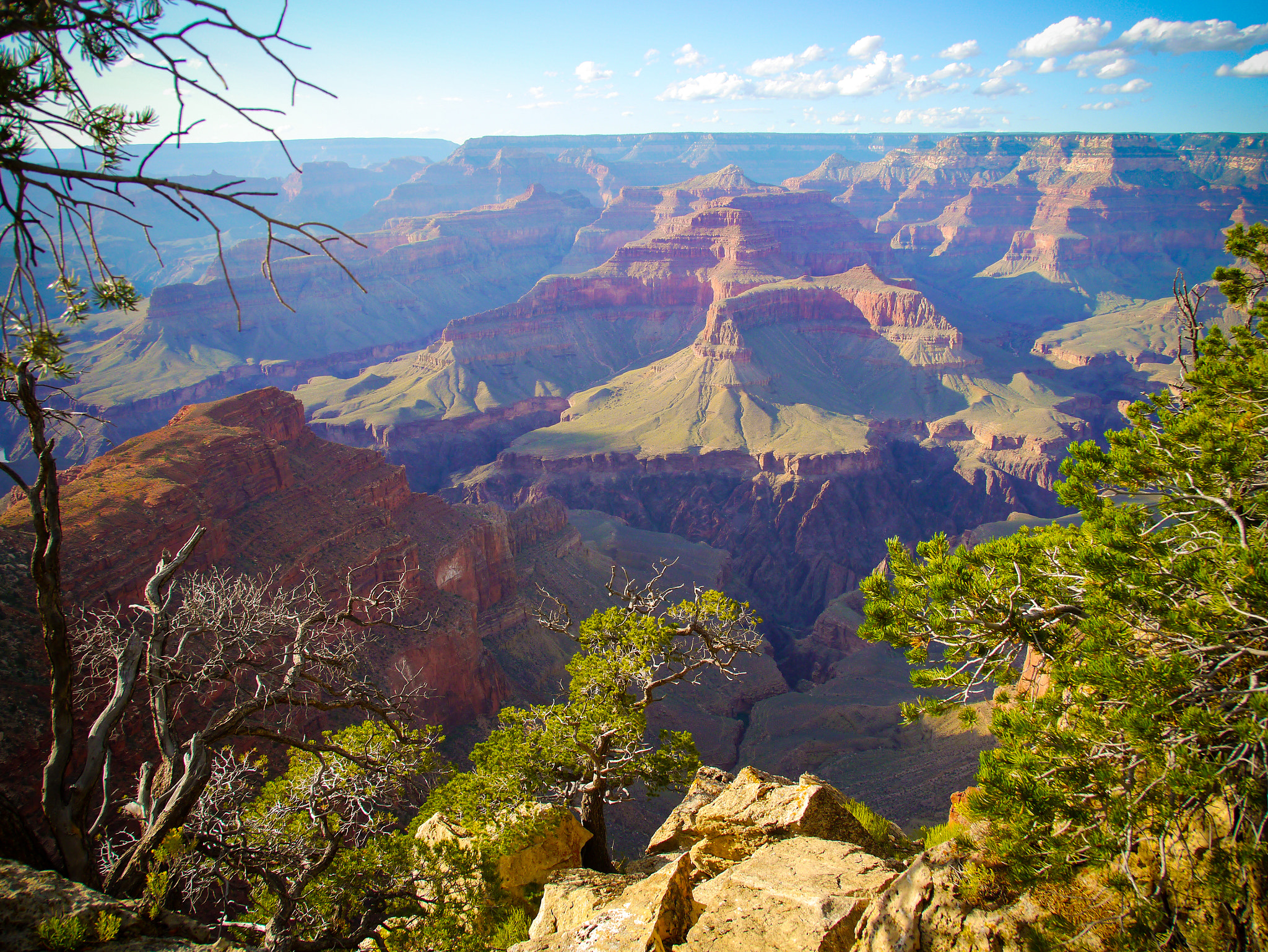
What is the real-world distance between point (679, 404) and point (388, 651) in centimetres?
8120

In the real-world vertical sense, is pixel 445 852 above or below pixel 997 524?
above

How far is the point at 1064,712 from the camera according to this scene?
10141 millimetres

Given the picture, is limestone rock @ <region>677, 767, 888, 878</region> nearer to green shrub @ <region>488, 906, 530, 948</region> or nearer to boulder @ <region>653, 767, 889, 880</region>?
boulder @ <region>653, 767, 889, 880</region>

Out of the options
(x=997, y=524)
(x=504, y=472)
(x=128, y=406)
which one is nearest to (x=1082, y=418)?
(x=997, y=524)

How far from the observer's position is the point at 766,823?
15.0m

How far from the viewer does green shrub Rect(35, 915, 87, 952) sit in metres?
8.16

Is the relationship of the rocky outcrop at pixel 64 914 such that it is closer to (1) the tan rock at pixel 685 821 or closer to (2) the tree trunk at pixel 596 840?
(2) the tree trunk at pixel 596 840

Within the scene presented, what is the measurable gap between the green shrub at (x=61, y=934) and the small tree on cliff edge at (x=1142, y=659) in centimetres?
1060

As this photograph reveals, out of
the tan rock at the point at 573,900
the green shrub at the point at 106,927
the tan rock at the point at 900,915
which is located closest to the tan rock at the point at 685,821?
the tan rock at the point at 573,900

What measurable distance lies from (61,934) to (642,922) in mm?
7559

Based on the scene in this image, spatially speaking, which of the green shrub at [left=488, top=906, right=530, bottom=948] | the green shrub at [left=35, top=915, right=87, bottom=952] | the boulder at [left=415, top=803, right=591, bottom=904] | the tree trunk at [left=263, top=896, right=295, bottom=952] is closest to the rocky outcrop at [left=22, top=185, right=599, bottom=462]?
the boulder at [left=415, top=803, right=591, bottom=904]

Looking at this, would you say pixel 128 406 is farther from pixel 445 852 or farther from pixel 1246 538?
pixel 1246 538

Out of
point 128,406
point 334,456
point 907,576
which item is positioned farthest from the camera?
point 128,406

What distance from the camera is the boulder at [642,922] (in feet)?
36.9
